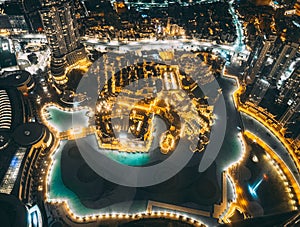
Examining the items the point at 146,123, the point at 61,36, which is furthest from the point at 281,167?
the point at 61,36

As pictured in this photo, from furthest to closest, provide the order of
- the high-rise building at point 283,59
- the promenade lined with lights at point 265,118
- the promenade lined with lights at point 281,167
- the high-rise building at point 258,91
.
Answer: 1. the high-rise building at point 258,91
2. the high-rise building at point 283,59
3. the promenade lined with lights at point 265,118
4. the promenade lined with lights at point 281,167

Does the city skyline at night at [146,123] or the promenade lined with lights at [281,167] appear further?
the promenade lined with lights at [281,167]

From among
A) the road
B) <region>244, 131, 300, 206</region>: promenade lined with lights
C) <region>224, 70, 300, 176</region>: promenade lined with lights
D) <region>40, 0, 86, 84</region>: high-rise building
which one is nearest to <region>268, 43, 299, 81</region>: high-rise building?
<region>224, 70, 300, 176</region>: promenade lined with lights

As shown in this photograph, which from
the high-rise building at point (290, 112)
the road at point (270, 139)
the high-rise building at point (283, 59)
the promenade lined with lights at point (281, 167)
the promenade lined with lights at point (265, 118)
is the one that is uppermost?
the high-rise building at point (283, 59)

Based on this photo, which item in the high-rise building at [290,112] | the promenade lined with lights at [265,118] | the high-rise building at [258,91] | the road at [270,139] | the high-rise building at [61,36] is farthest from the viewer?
the high-rise building at [61,36]

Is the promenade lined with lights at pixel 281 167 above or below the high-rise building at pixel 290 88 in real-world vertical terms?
below

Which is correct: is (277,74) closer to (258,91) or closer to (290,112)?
(258,91)

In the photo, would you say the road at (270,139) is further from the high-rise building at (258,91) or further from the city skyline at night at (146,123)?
the high-rise building at (258,91)

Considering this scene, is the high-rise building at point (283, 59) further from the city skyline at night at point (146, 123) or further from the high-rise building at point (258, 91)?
the high-rise building at point (258, 91)

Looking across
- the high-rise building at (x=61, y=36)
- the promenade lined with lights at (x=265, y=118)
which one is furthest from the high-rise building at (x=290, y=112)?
the high-rise building at (x=61, y=36)
